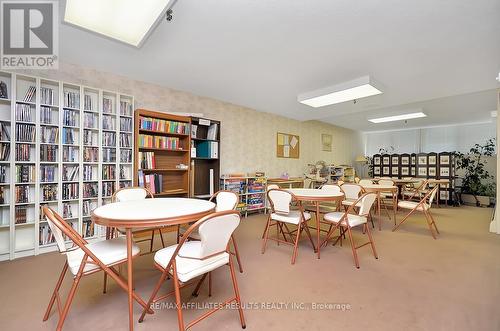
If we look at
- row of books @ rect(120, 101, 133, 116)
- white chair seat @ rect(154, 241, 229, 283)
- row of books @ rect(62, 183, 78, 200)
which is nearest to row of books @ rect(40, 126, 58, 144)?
row of books @ rect(62, 183, 78, 200)

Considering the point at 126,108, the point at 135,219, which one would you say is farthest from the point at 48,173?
the point at 135,219

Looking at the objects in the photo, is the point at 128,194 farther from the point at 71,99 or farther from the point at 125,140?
the point at 71,99

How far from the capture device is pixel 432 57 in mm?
2744

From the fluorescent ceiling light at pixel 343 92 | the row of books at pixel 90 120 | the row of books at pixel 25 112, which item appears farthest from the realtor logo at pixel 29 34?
the fluorescent ceiling light at pixel 343 92

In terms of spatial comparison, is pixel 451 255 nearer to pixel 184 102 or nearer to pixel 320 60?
pixel 320 60

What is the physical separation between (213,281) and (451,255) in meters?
2.90

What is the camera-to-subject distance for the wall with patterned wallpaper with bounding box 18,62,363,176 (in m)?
3.30

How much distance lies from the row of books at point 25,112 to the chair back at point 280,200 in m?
3.00

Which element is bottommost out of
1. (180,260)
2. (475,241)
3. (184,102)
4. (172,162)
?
(475,241)

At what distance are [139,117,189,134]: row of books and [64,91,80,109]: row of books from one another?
781mm

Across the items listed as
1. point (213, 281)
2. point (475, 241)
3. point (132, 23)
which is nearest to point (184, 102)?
point (132, 23)

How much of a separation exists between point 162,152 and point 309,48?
278cm

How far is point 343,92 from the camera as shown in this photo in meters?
3.63

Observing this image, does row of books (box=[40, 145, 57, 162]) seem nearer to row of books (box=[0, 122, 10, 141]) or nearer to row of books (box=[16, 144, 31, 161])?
row of books (box=[16, 144, 31, 161])
